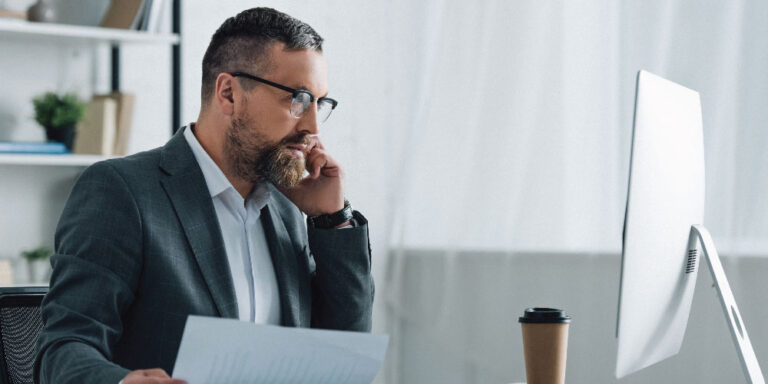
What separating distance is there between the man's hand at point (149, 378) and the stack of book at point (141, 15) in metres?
1.83

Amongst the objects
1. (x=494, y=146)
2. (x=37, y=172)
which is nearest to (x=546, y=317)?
(x=494, y=146)

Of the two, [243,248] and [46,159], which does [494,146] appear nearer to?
[46,159]

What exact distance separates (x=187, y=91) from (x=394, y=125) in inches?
30.3

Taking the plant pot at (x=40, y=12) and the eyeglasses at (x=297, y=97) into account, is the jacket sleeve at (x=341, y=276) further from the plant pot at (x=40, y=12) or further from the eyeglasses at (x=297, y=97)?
the plant pot at (x=40, y=12)

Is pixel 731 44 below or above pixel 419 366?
above

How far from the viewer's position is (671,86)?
3.87ft

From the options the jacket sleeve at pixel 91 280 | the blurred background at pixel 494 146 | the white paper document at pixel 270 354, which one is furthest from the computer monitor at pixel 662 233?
the blurred background at pixel 494 146

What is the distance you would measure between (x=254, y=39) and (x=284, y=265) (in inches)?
15.3

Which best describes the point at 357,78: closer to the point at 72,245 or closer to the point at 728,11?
the point at 728,11

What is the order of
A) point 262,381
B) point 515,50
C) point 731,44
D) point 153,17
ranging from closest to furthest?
point 262,381, point 731,44, point 153,17, point 515,50

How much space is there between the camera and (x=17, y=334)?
4.68 ft

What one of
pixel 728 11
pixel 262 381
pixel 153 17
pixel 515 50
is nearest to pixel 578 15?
pixel 515 50

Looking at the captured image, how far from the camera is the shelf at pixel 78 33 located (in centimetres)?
245

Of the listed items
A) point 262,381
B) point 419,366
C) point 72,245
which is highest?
point 72,245
